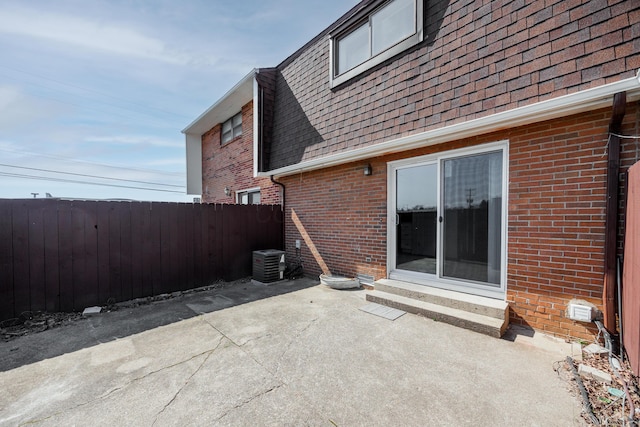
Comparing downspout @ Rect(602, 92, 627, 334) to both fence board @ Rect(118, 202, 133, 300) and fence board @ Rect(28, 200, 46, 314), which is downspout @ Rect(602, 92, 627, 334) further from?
fence board @ Rect(28, 200, 46, 314)

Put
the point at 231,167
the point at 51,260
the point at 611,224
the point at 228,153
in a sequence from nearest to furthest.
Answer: the point at 611,224, the point at 51,260, the point at 231,167, the point at 228,153

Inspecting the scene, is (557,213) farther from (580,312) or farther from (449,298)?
(449,298)

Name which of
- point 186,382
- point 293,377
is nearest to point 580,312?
point 293,377

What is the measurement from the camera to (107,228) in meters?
4.54

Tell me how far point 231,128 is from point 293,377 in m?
9.18

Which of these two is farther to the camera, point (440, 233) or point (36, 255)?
point (440, 233)

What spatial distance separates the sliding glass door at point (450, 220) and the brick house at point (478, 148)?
2cm

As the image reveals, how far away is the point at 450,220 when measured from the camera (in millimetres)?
3965

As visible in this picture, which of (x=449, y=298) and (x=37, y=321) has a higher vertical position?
(x=449, y=298)

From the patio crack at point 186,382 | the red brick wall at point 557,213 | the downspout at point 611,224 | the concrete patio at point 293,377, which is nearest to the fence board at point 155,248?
the concrete patio at point 293,377

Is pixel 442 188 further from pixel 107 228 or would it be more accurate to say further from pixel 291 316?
pixel 107 228

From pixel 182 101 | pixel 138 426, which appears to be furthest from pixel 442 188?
pixel 182 101

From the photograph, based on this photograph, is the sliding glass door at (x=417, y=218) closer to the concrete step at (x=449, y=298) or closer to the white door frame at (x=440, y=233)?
the white door frame at (x=440, y=233)

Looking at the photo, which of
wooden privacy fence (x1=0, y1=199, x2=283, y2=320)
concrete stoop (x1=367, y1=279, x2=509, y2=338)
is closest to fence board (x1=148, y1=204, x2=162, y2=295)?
wooden privacy fence (x1=0, y1=199, x2=283, y2=320)
